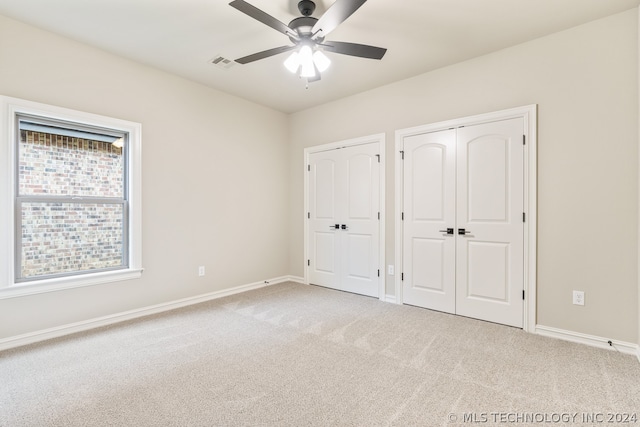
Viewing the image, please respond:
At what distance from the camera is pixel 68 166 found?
2994 mm

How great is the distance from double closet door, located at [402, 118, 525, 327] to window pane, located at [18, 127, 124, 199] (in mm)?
3323

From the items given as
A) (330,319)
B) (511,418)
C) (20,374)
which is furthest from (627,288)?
(20,374)

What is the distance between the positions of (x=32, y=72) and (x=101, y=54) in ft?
2.03

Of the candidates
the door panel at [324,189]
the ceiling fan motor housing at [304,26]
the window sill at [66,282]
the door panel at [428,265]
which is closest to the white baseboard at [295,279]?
the door panel at [324,189]

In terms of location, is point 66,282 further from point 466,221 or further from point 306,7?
point 466,221

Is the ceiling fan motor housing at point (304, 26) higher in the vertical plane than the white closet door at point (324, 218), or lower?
higher

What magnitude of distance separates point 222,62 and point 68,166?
1.85m

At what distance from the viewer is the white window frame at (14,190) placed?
2.56 metres

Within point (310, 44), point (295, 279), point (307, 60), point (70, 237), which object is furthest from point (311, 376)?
point (295, 279)

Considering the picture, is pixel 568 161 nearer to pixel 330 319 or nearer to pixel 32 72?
pixel 330 319

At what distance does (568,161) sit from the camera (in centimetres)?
277

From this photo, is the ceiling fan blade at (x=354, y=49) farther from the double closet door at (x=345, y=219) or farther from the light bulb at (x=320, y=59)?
the double closet door at (x=345, y=219)

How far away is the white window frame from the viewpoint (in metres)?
2.56

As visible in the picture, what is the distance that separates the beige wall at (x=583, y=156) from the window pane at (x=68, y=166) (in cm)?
391
